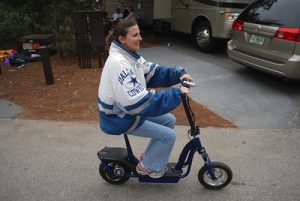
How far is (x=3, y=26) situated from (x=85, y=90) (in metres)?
5.70

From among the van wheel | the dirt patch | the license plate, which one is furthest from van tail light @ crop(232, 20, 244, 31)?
the dirt patch

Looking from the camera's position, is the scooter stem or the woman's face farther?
the scooter stem

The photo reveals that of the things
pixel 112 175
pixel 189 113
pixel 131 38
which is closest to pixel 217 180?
pixel 189 113

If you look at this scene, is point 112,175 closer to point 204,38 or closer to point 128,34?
point 128,34

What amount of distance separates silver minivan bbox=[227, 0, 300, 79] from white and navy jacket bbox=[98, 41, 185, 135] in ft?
11.0

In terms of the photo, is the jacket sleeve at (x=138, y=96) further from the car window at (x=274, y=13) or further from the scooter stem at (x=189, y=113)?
the car window at (x=274, y=13)

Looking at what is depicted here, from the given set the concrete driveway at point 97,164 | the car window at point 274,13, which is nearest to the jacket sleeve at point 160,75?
the concrete driveway at point 97,164

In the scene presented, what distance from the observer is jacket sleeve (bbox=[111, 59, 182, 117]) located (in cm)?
278

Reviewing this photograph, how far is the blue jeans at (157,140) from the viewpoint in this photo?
315 centimetres

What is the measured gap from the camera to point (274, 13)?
6.19 metres

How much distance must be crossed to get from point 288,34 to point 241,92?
124cm

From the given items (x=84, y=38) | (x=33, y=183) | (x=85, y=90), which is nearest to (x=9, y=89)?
(x=85, y=90)

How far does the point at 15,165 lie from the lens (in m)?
4.12

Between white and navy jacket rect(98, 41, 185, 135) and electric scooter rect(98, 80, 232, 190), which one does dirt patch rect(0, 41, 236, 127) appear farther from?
white and navy jacket rect(98, 41, 185, 135)
